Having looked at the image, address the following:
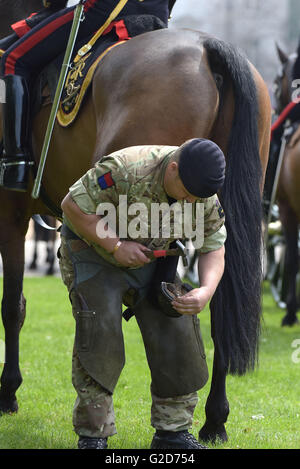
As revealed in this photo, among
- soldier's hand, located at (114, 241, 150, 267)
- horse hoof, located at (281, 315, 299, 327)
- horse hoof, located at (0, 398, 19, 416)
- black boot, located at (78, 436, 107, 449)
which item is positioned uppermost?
soldier's hand, located at (114, 241, 150, 267)

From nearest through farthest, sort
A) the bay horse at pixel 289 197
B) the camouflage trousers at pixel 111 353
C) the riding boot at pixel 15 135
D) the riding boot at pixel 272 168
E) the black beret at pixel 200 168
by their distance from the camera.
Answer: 1. the black beret at pixel 200 168
2. the camouflage trousers at pixel 111 353
3. the riding boot at pixel 15 135
4. the riding boot at pixel 272 168
5. the bay horse at pixel 289 197

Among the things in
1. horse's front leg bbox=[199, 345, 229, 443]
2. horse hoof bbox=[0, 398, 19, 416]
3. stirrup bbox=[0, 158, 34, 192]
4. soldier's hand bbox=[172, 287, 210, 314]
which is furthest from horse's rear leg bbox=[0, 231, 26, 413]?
soldier's hand bbox=[172, 287, 210, 314]

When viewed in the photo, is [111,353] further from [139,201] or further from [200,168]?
[200,168]

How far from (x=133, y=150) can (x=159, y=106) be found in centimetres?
35

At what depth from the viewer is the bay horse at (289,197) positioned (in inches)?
310

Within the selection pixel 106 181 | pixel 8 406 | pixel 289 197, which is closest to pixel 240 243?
pixel 106 181

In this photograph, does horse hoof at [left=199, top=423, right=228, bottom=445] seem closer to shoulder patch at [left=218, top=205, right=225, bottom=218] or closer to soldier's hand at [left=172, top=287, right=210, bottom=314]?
soldier's hand at [left=172, top=287, right=210, bottom=314]

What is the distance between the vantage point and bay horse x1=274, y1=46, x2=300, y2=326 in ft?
25.8

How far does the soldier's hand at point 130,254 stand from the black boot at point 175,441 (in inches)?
34.7

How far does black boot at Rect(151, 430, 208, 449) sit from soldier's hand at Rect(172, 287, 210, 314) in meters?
0.71

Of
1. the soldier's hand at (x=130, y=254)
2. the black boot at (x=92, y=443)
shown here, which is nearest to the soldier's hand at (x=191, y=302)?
the soldier's hand at (x=130, y=254)

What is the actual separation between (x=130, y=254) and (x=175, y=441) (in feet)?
3.15

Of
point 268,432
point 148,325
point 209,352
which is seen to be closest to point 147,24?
point 148,325

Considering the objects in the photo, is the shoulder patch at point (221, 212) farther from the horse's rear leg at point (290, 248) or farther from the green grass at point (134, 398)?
the horse's rear leg at point (290, 248)
